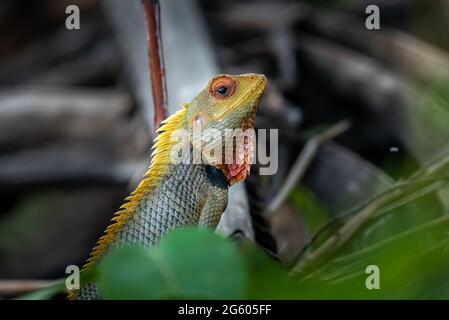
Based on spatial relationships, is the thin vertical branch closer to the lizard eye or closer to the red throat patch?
the lizard eye

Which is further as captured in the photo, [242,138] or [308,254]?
[242,138]

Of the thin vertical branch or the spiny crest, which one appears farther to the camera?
the thin vertical branch

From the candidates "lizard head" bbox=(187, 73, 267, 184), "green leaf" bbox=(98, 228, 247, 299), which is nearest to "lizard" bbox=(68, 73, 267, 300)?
"lizard head" bbox=(187, 73, 267, 184)

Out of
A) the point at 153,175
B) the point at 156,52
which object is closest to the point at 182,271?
the point at 153,175

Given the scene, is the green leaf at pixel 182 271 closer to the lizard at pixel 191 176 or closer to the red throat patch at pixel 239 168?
the lizard at pixel 191 176
